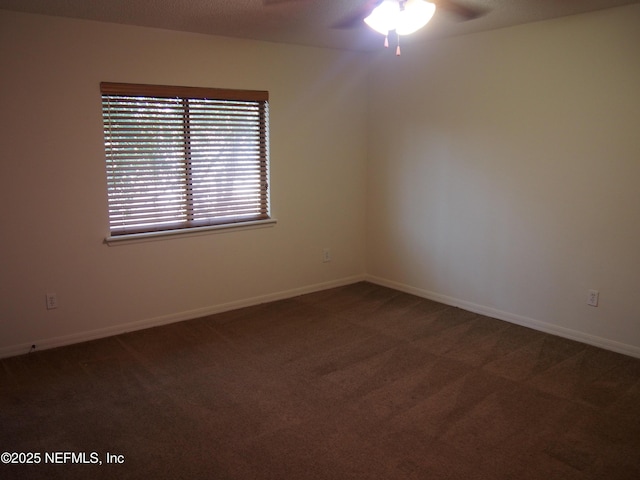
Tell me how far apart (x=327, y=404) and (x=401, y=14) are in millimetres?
2149

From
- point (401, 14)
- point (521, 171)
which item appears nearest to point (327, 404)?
point (401, 14)

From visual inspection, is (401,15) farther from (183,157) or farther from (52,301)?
(52,301)

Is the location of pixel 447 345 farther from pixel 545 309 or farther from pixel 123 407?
pixel 123 407

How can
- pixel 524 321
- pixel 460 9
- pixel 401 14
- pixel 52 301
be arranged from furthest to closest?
1. pixel 524 321
2. pixel 52 301
3. pixel 460 9
4. pixel 401 14

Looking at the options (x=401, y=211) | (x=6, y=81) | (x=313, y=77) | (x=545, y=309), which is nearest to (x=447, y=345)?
(x=545, y=309)

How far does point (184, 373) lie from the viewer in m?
3.32

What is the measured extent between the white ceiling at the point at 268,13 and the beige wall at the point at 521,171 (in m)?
0.27

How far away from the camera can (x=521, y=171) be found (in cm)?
404

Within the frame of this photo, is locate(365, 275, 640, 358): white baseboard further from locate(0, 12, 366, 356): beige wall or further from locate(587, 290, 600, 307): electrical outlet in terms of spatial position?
locate(0, 12, 366, 356): beige wall

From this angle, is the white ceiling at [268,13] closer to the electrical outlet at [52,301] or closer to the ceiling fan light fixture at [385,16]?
the ceiling fan light fixture at [385,16]

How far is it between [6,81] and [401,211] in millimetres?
3410

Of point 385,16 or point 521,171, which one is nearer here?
point 385,16

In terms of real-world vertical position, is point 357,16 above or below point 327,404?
above

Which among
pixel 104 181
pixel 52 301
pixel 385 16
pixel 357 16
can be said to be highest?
pixel 357 16
